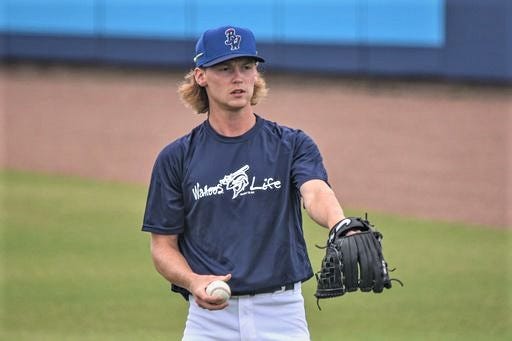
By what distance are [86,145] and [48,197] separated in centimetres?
332

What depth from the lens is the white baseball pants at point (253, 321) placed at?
192 inches

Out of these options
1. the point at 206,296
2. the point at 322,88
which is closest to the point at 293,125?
the point at 322,88

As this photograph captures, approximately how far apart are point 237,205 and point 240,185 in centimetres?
9

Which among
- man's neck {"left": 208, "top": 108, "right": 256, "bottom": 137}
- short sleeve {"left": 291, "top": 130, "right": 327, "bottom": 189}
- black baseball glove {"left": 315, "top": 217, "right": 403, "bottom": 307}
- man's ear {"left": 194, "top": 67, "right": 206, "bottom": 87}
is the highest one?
man's ear {"left": 194, "top": 67, "right": 206, "bottom": 87}

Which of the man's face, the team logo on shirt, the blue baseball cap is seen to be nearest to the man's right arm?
the team logo on shirt

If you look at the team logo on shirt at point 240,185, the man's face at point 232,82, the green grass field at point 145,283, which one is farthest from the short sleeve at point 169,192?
the green grass field at point 145,283

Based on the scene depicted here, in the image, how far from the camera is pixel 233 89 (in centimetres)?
497

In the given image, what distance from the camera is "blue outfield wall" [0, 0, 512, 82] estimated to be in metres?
20.1

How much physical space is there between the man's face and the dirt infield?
29.8 feet

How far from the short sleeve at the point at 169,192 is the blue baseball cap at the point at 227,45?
421mm

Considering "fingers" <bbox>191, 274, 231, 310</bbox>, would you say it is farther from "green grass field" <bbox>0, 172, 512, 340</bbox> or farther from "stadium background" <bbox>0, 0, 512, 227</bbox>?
"stadium background" <bbox>0, 0, 512, 227</bbox>

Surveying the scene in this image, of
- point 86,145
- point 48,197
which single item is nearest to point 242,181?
point 48,197

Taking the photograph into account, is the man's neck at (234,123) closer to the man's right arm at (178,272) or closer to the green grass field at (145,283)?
the man's right arm at (178,272)

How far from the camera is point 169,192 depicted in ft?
16.6
